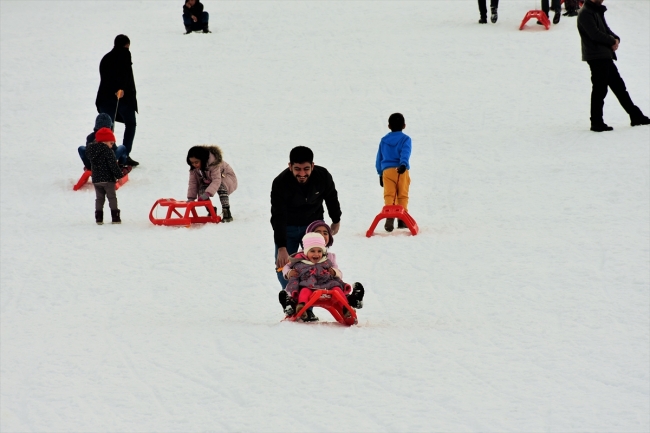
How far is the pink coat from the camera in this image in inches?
425

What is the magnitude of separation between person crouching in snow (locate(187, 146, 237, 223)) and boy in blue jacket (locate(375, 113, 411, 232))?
1.83 metres

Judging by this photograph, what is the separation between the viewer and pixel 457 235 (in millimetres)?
9906

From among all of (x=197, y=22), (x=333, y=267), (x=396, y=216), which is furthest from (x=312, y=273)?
(x=197, y=22)

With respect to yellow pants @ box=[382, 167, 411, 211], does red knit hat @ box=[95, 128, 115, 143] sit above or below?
above

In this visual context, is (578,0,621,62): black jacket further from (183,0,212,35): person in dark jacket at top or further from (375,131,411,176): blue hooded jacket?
(183,0,212,35): person in dark jacket at top

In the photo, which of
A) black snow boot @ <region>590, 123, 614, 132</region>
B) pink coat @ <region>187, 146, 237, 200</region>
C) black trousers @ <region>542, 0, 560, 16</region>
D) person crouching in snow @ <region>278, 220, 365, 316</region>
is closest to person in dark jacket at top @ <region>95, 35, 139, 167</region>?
pink coat @ <region>187, 146, 237, 200</region>

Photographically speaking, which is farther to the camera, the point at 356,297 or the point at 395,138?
the point at 395,138

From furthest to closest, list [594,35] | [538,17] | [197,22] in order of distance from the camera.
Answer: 1. [197,22]
2. [538,17]
3. [594,35]

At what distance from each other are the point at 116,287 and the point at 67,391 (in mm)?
2644

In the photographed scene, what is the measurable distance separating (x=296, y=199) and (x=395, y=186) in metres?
3.45

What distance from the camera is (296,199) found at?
6.92 meters

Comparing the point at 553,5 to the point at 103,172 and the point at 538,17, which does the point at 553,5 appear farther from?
the point at 103,172

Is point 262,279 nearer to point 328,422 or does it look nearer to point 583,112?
point 328,422

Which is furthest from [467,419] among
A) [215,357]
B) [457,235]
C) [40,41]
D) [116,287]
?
[40,41]
